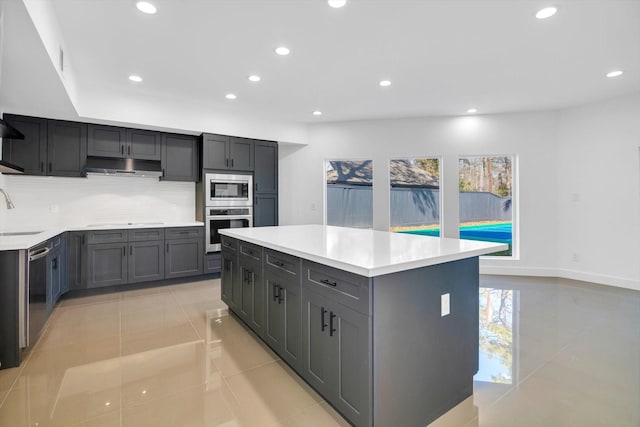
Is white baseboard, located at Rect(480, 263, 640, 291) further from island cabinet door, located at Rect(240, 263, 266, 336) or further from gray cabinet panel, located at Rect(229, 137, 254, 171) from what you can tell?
gray cabinet panel, located at Rect(229, 137, 254, 171)

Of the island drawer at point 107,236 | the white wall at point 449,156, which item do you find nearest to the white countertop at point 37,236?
the island drawer at point 107,236

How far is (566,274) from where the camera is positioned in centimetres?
489

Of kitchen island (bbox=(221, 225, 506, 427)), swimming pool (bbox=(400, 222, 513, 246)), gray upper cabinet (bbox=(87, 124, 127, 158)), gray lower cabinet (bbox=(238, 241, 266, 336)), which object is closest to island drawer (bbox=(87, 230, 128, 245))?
gray upper cabinet (bbox=(87, 124, 127, 158))

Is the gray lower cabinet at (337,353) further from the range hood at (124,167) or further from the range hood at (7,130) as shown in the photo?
the range hood at (124,167)

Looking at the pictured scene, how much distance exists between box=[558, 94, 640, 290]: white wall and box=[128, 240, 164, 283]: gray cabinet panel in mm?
6096

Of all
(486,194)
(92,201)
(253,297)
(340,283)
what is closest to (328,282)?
(340,283)

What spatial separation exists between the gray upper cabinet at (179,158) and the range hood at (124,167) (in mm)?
135

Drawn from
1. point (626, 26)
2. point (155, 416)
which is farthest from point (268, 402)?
point (626, 26)

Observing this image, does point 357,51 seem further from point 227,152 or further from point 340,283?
point 227,152

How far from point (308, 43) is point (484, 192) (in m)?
4.06

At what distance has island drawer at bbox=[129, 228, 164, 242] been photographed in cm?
418

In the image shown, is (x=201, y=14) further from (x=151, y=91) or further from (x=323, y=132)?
(x=323, y=132)

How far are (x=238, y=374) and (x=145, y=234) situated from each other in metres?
2.89

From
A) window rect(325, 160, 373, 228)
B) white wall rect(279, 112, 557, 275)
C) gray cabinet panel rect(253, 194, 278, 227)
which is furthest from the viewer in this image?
window rect(325, 160, 373, 228)
